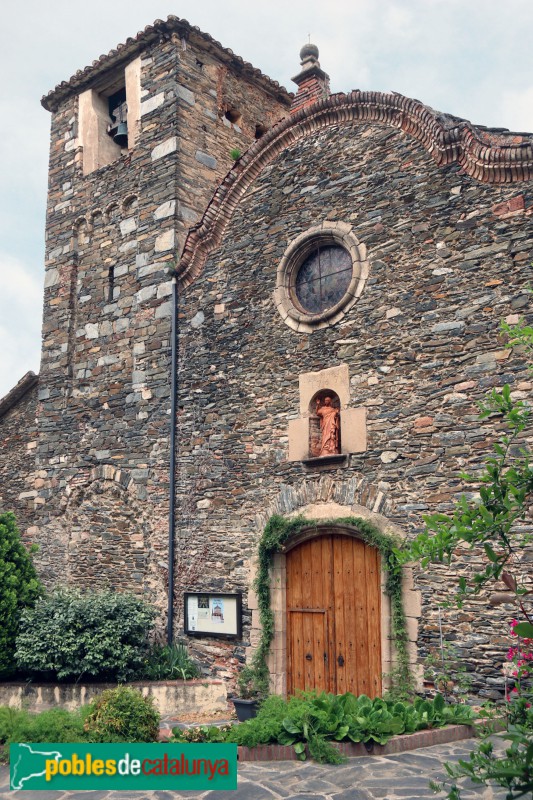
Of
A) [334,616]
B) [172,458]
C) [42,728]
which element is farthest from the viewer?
[172,458]

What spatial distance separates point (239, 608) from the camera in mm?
9102

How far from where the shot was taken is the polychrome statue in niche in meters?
8.61

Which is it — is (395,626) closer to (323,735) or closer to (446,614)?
(446,614)

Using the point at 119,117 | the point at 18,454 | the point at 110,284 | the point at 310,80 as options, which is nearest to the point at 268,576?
the point at 110,284

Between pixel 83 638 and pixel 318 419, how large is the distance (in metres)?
3.96

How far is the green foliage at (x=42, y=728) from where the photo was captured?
6.22 metres

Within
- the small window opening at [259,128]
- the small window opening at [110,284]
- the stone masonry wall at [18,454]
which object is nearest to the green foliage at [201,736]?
the stone masonry wall at [18,454]

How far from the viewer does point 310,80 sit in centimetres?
1019

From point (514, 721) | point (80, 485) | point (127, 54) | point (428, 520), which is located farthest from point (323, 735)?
point (127, 54)

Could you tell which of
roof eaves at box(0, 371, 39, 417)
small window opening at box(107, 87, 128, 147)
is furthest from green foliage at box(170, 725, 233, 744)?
small window opening at box(107, 87, 128, 147)

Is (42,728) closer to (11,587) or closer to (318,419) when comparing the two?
(11,587)

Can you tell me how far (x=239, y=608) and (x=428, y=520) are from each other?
6981mm

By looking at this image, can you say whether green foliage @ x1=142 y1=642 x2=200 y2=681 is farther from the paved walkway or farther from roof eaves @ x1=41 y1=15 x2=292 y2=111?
roof eaves @ x1=41 y1=15 x2=292 y2=111

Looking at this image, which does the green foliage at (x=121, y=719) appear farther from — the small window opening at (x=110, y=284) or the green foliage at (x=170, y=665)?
the small window opening at (x=110, y=284)
